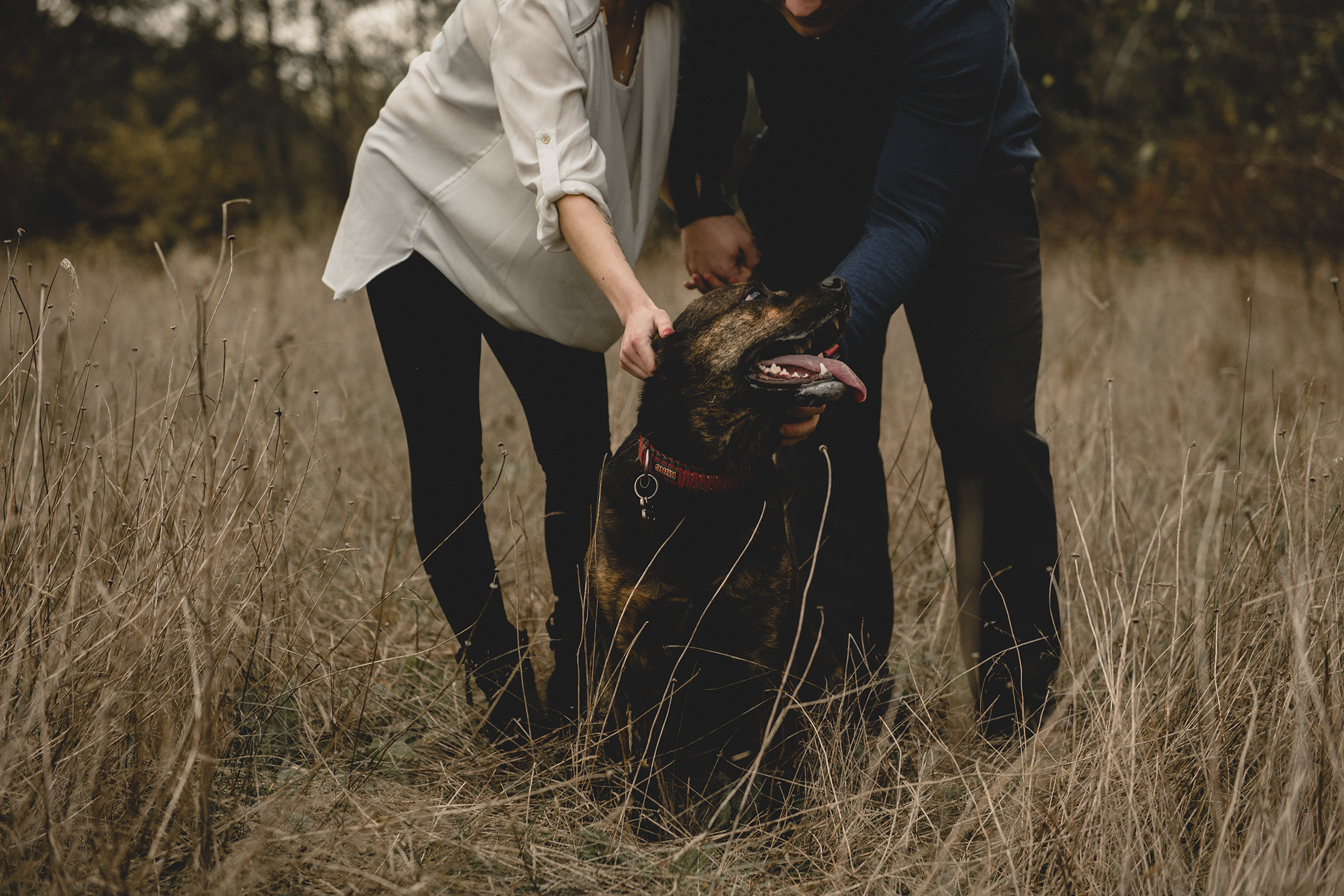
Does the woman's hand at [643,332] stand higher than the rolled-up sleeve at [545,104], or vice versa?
the rolled-up sleeve at [545,104]

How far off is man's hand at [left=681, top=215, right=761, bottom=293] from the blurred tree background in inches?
68.3

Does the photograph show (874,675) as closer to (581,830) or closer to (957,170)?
(581,830)

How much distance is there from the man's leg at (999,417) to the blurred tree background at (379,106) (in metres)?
1.62

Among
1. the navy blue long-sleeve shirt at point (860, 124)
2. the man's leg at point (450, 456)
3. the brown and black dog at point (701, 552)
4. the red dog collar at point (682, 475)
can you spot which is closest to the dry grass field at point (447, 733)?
the man's leg at point (450, 456)

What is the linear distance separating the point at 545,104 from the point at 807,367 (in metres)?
0.85

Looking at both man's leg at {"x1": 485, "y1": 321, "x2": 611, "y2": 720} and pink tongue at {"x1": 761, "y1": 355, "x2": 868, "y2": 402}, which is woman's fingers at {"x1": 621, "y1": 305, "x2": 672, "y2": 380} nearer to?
pink tongue at {"x1": 761, "y1": 355, "x2": 868, "y2": 402}

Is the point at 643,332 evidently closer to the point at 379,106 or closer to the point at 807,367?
the point at 807,367

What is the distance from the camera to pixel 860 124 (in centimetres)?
239

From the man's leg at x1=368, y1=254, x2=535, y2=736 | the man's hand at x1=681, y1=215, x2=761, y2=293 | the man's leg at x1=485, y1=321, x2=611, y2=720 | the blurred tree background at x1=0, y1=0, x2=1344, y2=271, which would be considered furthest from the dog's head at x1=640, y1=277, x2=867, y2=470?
the blurred tree background at x1=0, y1=0, x2=1344, y2=271

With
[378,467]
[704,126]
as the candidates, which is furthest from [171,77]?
[704,126]

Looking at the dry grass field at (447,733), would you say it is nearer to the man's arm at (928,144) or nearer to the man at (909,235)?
the man at (909,235)

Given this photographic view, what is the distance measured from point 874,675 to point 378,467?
2.50 m

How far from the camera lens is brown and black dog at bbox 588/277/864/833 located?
2.26 meters

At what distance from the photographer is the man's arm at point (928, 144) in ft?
7.02
